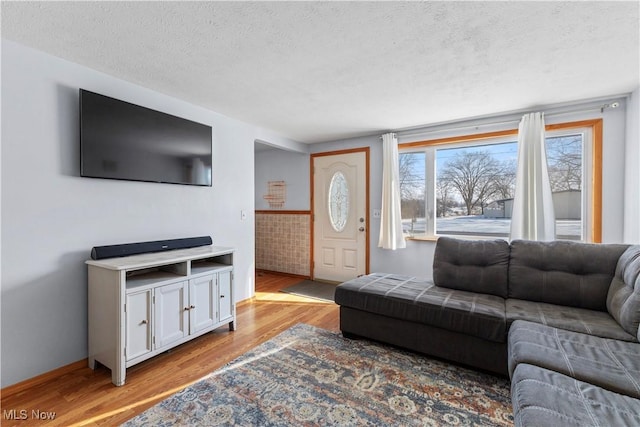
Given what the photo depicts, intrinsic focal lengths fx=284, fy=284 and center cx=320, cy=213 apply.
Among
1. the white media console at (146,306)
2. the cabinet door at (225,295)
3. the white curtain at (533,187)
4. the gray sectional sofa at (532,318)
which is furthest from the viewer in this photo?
the white curtain at (533,187)

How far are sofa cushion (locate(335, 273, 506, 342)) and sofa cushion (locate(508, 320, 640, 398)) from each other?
0.62 ft

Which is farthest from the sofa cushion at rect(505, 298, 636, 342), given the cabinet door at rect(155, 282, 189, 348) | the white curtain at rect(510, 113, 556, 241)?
the cabinet door at rect(155, 282, 189, 348)

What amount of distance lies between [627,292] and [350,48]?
236 cm

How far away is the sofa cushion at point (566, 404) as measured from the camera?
1.02m

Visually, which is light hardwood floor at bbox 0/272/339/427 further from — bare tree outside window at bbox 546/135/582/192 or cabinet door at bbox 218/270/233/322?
bare tree outside window at bbox 546/135/582/192

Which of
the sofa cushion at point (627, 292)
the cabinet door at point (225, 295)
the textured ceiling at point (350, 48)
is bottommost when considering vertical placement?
the cabinet door at point (225, 295)

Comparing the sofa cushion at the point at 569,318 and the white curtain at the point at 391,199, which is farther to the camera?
the white curtain at the point at 391,199

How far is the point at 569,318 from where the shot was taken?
6.21ft

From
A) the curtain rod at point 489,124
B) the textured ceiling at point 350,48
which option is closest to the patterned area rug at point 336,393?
the textured ceiling at point 350,48

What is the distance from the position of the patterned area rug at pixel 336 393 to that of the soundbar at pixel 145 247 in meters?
1.15

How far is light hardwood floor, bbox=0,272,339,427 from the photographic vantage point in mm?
1653

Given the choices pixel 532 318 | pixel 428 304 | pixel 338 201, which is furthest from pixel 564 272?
pixel 338 201

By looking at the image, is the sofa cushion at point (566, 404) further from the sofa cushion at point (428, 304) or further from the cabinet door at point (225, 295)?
the cabinet door at point (225, 295)

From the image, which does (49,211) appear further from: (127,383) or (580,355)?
(580,355)
